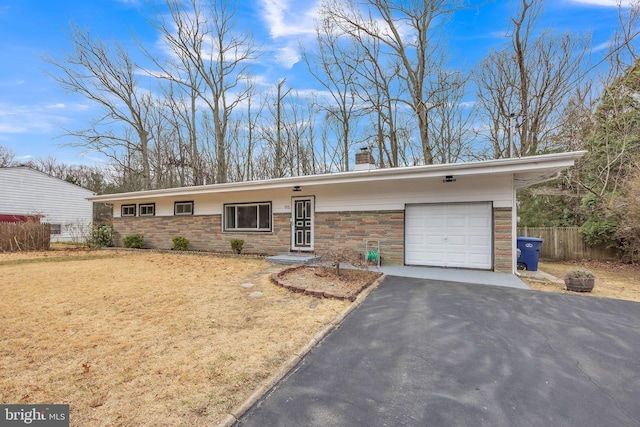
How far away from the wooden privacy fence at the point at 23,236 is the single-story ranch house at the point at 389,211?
739 cm

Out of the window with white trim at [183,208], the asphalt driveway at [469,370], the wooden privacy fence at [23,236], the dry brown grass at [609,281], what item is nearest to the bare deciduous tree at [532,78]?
the dry brown grass at [609,281]

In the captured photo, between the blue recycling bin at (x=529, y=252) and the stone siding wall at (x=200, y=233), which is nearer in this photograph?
the blue recycling bin at (x=529, y=252)

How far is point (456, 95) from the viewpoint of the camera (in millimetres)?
15578

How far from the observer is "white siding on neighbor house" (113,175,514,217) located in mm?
7062

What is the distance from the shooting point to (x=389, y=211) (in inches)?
317

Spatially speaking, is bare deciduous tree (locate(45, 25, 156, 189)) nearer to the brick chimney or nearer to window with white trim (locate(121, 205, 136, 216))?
window with white trim (locate(121, 205, 136, 216))

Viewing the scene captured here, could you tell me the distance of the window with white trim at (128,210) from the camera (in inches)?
533

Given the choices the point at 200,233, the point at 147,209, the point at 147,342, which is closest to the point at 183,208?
the point at 200,233

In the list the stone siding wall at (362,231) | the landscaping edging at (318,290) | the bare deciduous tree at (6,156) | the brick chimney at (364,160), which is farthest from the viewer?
the bare deciduous tree at (6,156)

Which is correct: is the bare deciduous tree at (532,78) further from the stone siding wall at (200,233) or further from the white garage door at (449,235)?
the stone siding wall at (200,233)

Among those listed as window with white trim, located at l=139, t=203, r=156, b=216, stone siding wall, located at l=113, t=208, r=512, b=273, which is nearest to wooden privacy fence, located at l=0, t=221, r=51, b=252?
window with white trim, located at l=139, t=203, r=156, b=216

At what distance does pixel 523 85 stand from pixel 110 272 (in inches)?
700

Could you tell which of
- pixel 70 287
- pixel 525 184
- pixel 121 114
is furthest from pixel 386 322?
pixel 121 114

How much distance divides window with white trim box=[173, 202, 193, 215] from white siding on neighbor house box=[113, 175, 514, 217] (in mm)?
1832
